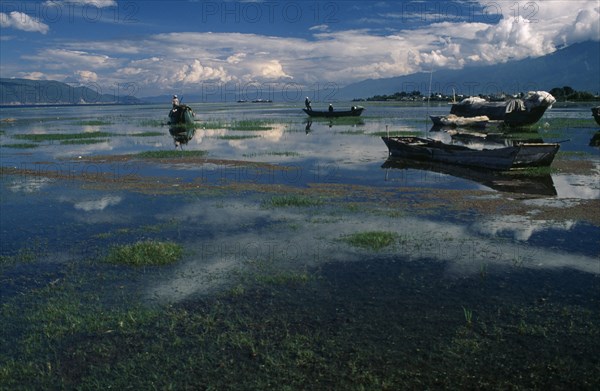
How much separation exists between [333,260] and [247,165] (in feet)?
48.0

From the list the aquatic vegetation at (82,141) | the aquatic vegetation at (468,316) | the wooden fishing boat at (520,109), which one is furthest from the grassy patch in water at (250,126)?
the aquatic vegetation at (468,316)

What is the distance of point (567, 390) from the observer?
18.0ft

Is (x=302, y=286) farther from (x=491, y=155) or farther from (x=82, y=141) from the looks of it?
(x=82, y=141)

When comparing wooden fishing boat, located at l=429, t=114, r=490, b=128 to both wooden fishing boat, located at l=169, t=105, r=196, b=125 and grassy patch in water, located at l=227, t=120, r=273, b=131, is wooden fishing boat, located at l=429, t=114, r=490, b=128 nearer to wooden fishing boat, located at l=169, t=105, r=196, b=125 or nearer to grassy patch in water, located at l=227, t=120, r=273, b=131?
grassy patch in water, located at l=227, t=120, r=273, b=131

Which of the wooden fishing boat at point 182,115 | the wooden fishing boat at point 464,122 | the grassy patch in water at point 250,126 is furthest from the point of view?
the wooden fishing boat at point 182,115

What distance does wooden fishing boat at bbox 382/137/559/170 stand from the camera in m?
19.9

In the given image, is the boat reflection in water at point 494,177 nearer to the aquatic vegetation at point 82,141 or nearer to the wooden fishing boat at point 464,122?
the aquatic vegetation at point 82,141

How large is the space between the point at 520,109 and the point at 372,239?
4141 centimetres

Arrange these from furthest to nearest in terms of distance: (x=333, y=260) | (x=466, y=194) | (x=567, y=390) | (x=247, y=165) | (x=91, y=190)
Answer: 1. (x=247, y=165)
2. (x=91, y=190)
3. (x=466, y=194)
4. (x=333, y=260)
5. (x=567, y=390)

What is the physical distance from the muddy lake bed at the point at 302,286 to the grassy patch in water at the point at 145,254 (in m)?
0.05

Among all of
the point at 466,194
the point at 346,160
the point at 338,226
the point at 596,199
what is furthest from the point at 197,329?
the point at 346,160

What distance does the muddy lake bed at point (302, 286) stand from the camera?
6.01 metres

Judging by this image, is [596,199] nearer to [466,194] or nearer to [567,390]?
[466,194]

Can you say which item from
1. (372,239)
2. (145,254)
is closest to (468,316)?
(372,239)
